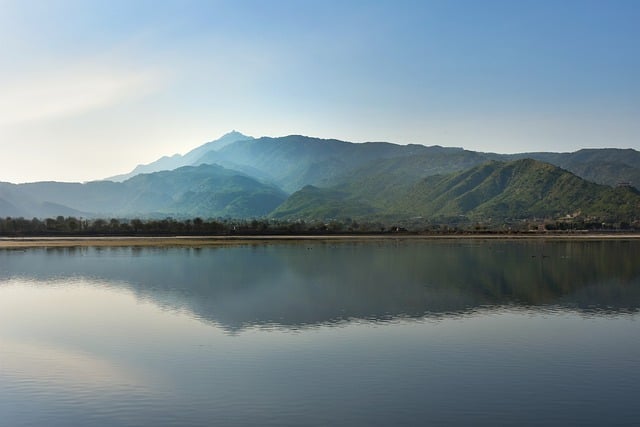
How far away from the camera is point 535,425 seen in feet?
62.8

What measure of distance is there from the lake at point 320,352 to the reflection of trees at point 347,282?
377mm

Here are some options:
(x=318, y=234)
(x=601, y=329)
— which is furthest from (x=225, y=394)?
(x=318, y=234)

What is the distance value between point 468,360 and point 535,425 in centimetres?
853

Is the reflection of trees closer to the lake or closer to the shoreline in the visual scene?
the lake

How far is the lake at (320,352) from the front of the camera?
67.9 ft

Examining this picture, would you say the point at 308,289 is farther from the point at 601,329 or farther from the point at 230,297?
the point at 601,329

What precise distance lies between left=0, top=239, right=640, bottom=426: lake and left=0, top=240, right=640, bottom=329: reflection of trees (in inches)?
14.9

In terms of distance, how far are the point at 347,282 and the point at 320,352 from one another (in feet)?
99.5

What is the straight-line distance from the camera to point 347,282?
59438mm

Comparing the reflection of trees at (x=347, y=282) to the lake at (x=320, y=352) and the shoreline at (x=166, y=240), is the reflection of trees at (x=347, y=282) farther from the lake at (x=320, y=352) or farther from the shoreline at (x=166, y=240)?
the shoreline at (x=166, y=240)

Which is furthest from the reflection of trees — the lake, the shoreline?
the shoreline

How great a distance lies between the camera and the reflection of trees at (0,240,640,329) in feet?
142

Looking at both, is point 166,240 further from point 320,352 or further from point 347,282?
point 320,352

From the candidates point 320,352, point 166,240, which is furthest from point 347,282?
point 166,240
